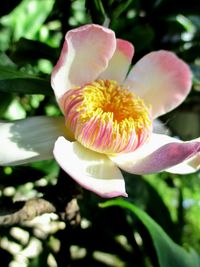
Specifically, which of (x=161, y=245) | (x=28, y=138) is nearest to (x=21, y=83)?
(x=28, y=138)

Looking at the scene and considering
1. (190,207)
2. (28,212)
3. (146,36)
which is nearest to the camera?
(28,212)

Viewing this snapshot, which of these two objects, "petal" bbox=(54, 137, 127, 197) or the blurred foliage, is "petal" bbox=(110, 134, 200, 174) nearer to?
"petal" bbox=(54, 137, 127, 197)

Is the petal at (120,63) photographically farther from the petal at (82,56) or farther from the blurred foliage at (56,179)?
the blurred foliage at (56,179)

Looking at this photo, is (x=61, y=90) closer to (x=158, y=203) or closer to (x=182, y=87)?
(x=182, y=87)

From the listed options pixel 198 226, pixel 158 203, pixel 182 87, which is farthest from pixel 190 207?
pixel 182 87

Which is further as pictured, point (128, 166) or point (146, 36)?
point (146, 36)

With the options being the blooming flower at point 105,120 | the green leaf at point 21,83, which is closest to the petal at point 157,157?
the blooming flower at point 105,120
